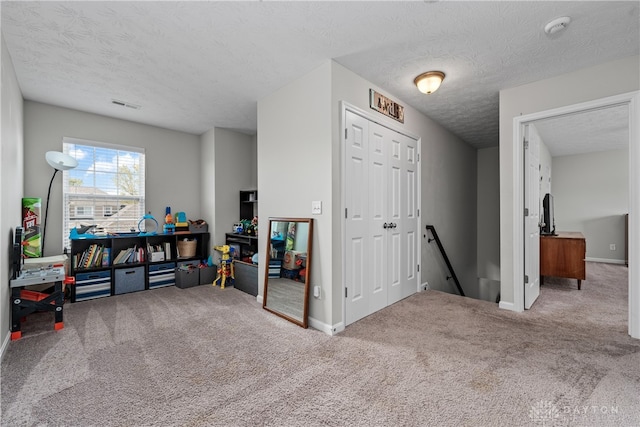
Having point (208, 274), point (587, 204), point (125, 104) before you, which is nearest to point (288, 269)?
point (208, 274)

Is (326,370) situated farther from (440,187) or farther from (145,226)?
(145,226)

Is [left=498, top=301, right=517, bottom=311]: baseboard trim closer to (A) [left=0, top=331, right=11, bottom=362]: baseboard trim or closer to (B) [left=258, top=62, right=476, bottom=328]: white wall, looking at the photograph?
(B) [left=258, top=62, right=476, bottom=328]: white wall

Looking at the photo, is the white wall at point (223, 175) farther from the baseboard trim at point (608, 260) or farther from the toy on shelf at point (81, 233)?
the baseboard trim at point (608, 260)

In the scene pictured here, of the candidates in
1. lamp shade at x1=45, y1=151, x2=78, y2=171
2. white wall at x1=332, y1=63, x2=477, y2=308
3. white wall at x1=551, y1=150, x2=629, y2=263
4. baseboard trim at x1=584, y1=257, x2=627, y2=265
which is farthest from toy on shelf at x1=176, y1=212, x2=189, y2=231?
baseboard trim at x1=584, y1=257, x2=627, y2=265

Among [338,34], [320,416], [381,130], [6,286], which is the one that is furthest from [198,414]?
[381,130]

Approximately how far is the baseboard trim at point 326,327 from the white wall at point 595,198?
6930 millimetres

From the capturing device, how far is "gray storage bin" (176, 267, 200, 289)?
4184 millimetres

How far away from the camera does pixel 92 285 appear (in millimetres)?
3666

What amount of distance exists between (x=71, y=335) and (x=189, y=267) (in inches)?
71.7

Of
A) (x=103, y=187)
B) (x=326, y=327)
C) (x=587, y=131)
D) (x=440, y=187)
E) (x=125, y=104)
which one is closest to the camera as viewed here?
(x=326, y=327)

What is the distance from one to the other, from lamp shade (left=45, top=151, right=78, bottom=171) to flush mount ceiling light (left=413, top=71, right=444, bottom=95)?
4212 millimetres

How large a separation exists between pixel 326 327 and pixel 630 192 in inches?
116

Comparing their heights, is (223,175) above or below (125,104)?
below

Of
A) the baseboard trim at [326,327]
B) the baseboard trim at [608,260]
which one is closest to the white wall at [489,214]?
the baseboard trim at [608,260]
